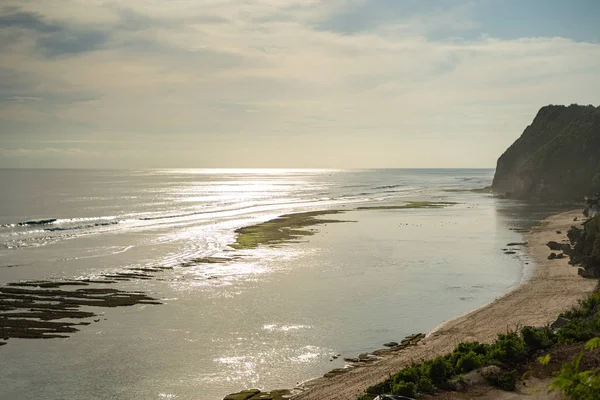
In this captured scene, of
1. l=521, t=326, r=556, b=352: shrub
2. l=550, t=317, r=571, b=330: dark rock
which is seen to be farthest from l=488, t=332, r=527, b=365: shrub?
l=550, t=317, r=571, b=330: dark rock

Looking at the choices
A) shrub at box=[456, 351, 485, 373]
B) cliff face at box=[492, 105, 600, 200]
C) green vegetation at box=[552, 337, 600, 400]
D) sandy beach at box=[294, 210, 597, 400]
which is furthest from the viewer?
cliff face at box=[492, 105, 600, 200]

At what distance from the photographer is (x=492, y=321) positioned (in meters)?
27.9

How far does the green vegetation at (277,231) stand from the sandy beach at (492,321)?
28.5 metres

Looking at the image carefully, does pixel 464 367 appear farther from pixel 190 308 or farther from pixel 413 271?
pixel 413 271

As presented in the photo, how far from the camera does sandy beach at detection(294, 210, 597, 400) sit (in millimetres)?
20237

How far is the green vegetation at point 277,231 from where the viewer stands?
5984 centimetres

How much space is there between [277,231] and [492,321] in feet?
143

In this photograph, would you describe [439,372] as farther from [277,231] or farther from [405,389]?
[277,231]

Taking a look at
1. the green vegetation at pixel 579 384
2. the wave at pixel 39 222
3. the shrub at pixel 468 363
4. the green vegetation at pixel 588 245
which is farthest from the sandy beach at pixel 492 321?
the wave at pixel 39 222

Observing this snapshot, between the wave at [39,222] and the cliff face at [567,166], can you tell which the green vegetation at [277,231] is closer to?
the wave at [39,222]

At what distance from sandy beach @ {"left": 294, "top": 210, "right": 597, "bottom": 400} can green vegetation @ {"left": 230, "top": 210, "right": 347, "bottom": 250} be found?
1124 inches

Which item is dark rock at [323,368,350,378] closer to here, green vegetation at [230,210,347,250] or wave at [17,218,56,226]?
green vegetation at [230,210,347,250]

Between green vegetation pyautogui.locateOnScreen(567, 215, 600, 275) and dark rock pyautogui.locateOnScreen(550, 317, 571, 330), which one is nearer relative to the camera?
dark rock pyautogui.locateOnScreen(550, 317, 571, 330)

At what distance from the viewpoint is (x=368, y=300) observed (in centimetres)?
3381
